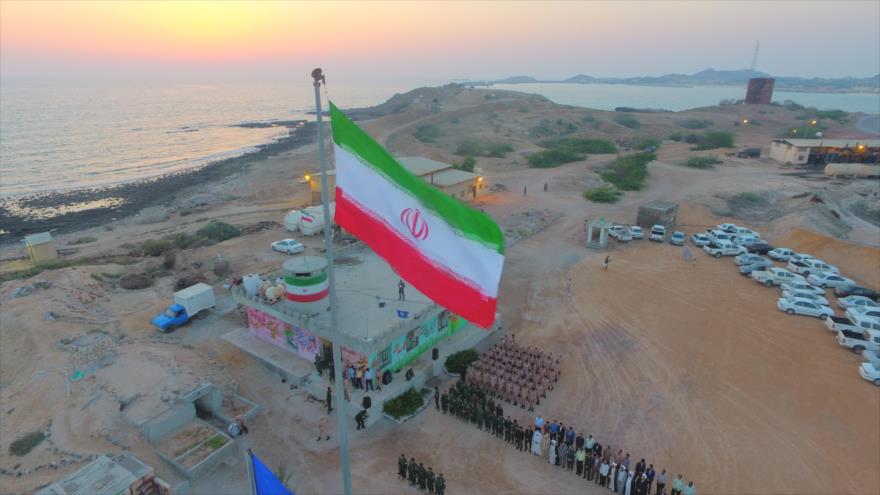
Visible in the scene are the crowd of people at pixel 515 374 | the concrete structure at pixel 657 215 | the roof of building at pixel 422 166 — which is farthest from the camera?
the roof of building at pixel 422 166

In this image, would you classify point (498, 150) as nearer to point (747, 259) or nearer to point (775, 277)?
point (747, 259)

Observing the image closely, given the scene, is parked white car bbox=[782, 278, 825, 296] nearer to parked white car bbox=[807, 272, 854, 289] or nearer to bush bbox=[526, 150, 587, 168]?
parked white car bbox=[807, 272, 854, 289]

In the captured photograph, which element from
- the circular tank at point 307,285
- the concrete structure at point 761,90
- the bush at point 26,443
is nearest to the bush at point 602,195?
the circular tank at point 307,285

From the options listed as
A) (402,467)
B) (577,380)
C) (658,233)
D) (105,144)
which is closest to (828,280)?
(658,233)

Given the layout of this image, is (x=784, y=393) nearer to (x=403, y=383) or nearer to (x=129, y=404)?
(x=403, y=383)

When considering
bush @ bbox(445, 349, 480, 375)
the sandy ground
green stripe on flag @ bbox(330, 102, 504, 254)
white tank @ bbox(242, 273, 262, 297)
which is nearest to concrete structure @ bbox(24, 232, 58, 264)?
the sandy ground

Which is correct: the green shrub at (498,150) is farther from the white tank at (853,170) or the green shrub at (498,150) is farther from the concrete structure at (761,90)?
the concrete structure at (761,90)
